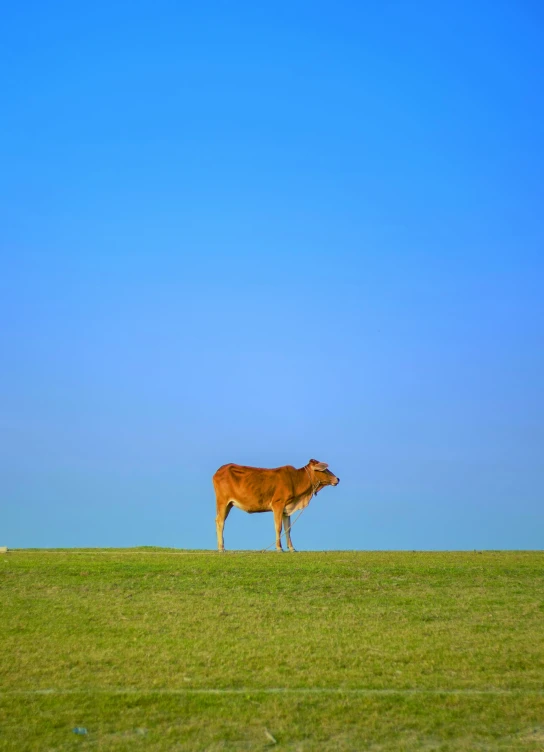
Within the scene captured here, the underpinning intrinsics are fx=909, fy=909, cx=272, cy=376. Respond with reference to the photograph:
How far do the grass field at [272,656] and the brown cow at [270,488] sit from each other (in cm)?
630

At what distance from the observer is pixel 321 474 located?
85.0ft

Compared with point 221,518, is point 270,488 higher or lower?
higher

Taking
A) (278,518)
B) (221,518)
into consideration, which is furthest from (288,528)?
(221,518)

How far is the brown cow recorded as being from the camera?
25391mm

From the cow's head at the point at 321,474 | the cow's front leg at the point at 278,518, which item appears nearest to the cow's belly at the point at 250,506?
the cow's front leg at the point at 278,518

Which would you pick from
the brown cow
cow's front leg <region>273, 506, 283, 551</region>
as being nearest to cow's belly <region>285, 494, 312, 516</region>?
the brown cow

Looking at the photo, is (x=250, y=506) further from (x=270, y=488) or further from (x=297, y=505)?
(x=297, y=505)

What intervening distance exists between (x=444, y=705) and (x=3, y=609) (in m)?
8.09

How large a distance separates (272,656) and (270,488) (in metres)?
14.5

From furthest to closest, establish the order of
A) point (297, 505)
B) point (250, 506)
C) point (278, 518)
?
1. point (297, 505)
2. point (250, 506)
3. point (278, 518)

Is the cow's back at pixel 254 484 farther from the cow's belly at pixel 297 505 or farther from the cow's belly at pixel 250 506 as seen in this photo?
the cow's belly at pixel 297 505

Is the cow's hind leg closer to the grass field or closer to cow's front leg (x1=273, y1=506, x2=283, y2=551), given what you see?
cow's front leg (x1=273, y1=506, x2=283, y2=551)

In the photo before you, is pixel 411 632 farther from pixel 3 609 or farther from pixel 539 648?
pixel 3 609

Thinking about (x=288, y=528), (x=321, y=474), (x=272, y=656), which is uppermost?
(x=321, y=474)
